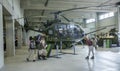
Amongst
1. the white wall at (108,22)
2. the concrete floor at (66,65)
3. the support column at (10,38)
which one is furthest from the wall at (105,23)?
the concrete floor at (66,65)

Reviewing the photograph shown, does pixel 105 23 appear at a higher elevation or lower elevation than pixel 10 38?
higher

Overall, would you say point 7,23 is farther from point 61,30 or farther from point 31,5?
point 31,5

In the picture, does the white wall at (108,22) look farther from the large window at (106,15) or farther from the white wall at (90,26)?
the white wall at (90,26)

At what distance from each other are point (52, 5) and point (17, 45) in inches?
253

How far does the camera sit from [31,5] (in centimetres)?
2025

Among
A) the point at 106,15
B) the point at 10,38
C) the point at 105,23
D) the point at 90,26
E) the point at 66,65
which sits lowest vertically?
the point at 66,65

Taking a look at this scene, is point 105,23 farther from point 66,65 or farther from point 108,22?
point 66,65

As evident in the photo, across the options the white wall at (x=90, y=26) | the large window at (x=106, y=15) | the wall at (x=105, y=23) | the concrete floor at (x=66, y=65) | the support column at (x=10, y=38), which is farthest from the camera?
the white wall at (x=90, y=26)

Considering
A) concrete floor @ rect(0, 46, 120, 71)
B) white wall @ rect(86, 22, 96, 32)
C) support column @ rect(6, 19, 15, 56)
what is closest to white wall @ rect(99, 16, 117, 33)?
white wall @ rect(86, 22, 96, 32)

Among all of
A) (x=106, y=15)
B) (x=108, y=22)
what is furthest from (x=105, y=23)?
(x=106, y=15)

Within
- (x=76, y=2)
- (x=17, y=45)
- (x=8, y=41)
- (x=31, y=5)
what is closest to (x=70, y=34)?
(x=8, y=41)

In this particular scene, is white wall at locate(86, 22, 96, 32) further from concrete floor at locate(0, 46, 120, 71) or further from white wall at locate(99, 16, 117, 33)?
concrete floor at locate(0, 46, 120, 71)

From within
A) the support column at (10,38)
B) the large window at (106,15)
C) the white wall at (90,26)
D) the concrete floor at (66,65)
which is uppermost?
the large window at (106,15)

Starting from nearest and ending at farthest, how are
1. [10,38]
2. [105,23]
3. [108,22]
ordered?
[10,38] < [108,22] < [105,23]
